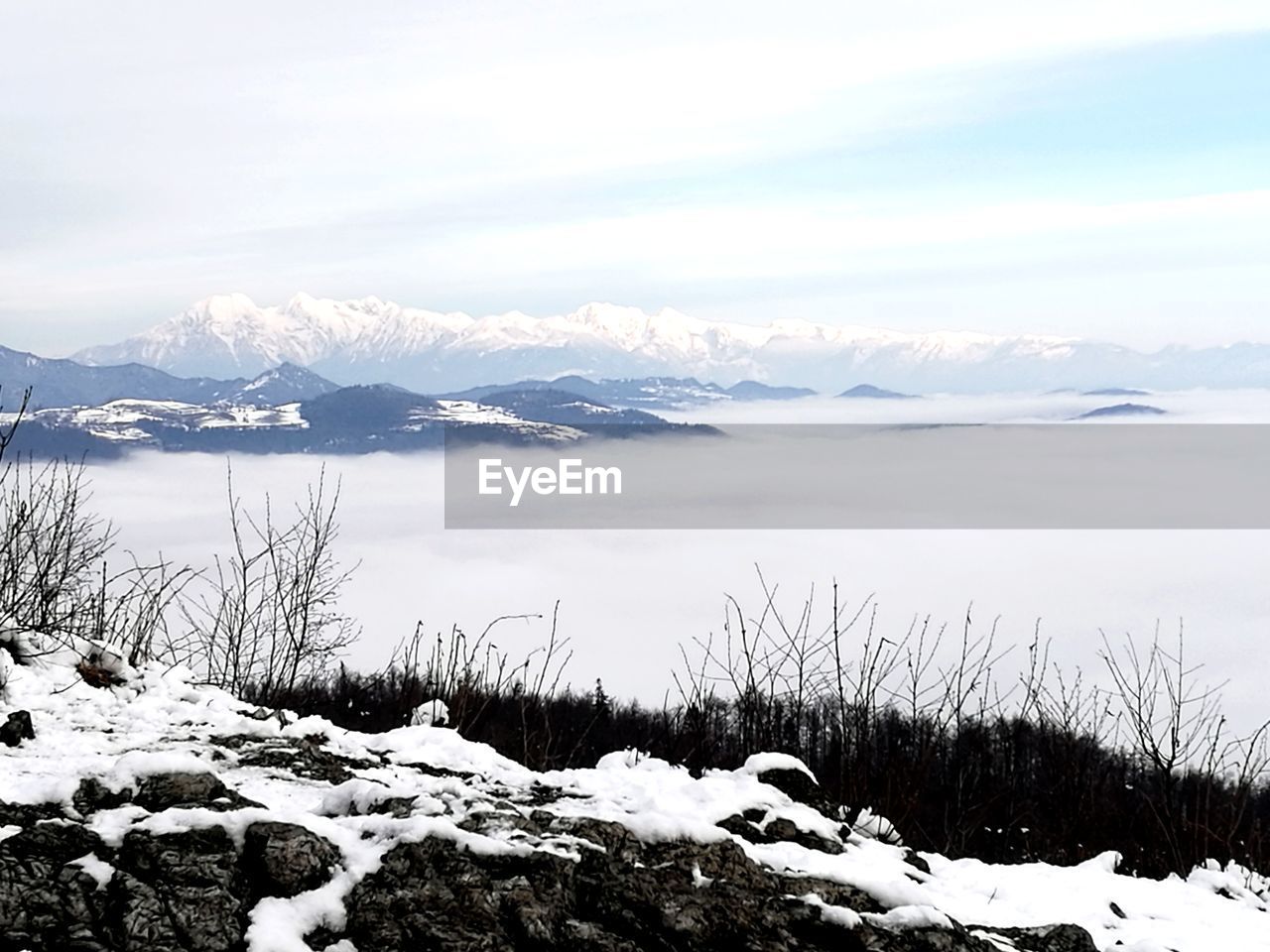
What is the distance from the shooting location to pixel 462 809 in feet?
22.2

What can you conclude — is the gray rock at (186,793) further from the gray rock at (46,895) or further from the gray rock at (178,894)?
the gray rock at (46,895)

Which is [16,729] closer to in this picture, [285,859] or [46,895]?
[46,895]

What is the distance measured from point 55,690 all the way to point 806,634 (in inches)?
290

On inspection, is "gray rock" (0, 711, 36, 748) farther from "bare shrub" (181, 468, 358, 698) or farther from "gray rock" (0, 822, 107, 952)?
"bare shrub" (181, 468, 358, 698)

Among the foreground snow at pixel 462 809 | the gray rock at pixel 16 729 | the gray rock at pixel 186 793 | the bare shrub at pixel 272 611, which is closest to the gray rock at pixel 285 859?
the foreground snow at pixel 462 809

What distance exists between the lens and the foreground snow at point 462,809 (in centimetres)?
622

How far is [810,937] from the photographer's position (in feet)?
20.2

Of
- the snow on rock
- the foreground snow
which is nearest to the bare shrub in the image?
the foreground snow

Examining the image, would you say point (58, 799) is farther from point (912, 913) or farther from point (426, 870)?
point (912, 913)

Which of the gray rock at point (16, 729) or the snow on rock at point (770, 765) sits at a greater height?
the gray rock at point (16, 729)

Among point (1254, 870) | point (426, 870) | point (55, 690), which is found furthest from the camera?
point (1254, 870)

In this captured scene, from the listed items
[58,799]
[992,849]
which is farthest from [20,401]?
[992,849]

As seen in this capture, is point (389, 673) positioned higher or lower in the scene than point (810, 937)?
lower

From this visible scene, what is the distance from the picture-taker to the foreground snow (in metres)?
6.22
